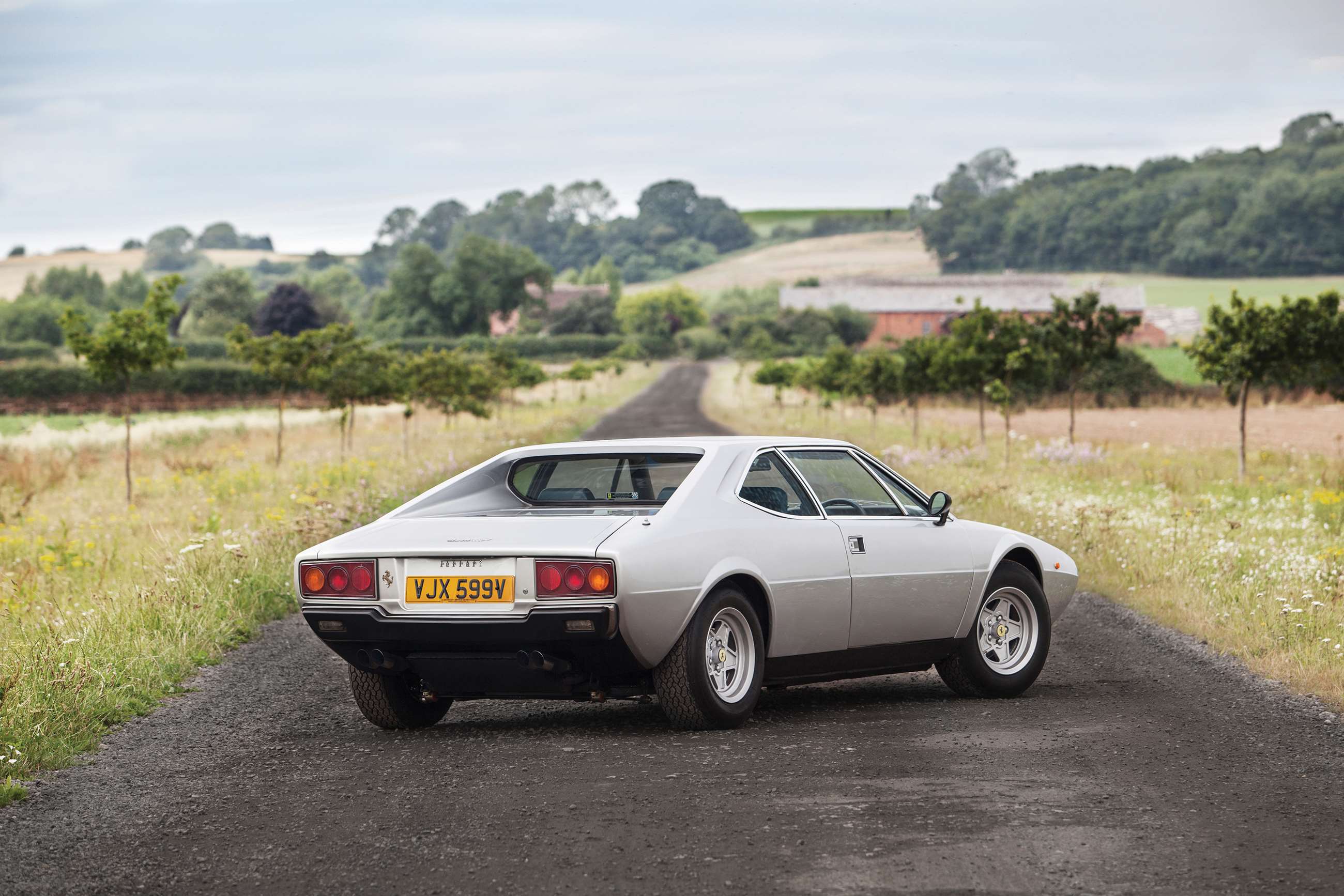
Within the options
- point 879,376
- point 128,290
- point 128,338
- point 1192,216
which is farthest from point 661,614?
point 128,290

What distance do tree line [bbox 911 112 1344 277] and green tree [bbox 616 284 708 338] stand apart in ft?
130

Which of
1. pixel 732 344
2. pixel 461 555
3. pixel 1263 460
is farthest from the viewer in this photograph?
pixel 732 344

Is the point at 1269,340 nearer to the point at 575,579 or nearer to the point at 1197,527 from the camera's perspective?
the point at 1197,527

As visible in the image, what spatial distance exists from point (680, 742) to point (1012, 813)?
1.90m

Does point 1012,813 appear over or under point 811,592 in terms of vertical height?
under

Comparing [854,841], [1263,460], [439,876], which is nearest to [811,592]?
[854,841]

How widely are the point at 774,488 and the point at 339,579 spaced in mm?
2278

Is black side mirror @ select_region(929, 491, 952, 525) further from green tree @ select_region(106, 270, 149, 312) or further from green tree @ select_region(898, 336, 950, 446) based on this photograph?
green tree @ select_region(106, 270, 149, 312)

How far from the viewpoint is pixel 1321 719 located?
25.6ft

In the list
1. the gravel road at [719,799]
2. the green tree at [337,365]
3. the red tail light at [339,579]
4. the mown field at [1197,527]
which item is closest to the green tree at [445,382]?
the green tree at [337,365]

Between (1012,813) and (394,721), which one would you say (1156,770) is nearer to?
(1012,813)

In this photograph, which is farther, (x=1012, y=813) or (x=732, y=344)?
(x=732, y=344)

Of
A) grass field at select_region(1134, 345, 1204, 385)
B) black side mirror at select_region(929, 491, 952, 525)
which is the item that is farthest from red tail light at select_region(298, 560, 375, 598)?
grass field at select_region(1134, 345, 1204, 385)

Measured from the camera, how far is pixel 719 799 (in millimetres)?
5996
